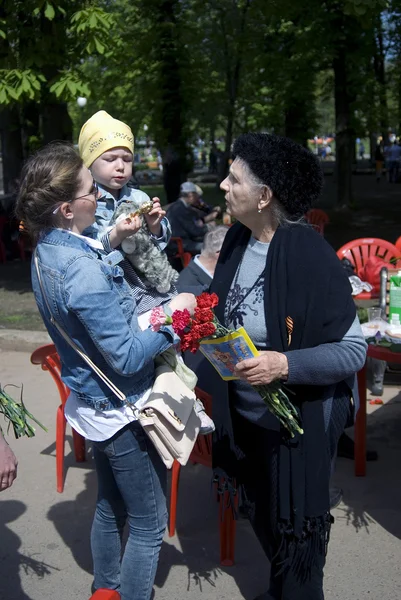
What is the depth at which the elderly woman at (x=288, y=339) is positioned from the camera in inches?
97.7

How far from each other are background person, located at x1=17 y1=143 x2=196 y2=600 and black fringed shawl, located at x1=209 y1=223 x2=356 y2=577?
313 mm

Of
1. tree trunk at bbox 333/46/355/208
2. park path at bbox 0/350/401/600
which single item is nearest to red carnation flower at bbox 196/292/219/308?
park path at bbox 0/350/401/600

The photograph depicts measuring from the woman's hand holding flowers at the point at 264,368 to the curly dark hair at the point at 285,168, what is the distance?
536 mm

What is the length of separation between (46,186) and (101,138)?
679 mm

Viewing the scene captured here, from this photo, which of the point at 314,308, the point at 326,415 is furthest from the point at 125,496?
the point at 314,308

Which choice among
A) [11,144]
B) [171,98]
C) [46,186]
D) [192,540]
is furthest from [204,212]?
[46,186]

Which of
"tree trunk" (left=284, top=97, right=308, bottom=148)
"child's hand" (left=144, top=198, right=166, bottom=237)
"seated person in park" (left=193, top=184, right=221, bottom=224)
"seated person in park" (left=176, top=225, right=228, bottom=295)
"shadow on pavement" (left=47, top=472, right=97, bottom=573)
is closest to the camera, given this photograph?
"child's hand" (left=144, top=198, right=166, bottom=237)

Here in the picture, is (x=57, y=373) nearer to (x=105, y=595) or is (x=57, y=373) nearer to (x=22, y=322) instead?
(x=105, y=595)

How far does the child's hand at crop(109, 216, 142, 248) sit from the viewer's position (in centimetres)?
275

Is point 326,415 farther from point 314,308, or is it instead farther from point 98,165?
point 98,165

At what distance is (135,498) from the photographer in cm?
260

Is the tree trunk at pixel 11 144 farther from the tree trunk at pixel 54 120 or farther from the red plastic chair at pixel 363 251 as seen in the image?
the red plastic chair at pixel 363 251

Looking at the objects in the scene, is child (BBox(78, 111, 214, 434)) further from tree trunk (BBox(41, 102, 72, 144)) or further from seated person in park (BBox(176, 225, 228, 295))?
tree trunk (BBox(41, 102, 72, 144))

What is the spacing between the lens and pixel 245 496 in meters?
2.88
